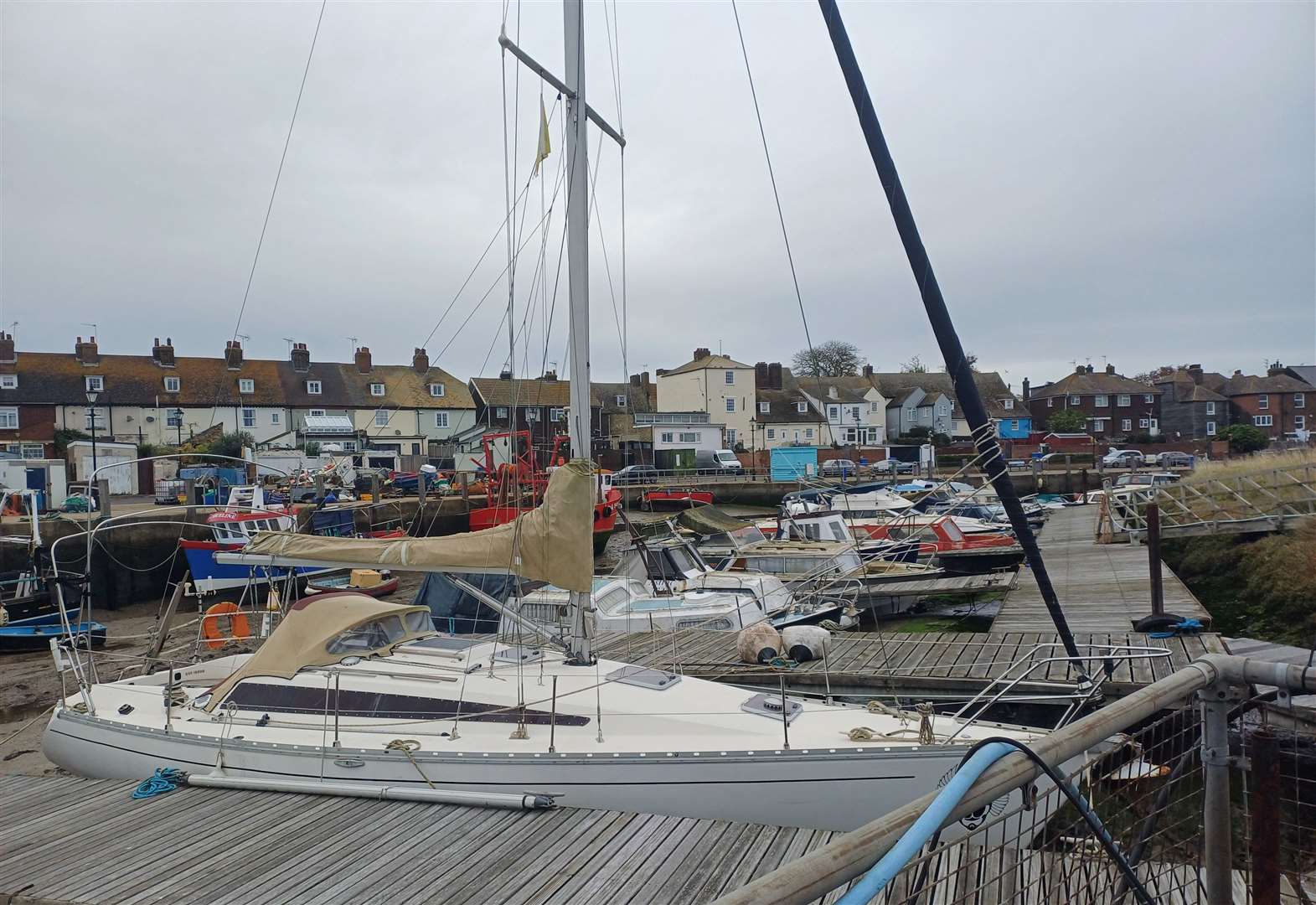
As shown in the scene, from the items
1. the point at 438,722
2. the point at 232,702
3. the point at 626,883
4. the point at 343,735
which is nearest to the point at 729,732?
the point at 626,883

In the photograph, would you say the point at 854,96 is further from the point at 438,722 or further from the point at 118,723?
the point at 118,723

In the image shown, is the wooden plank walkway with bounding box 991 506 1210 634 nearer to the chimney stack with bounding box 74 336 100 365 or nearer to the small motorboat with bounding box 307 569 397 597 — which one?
the small motorboat with bounding box 307 569 397 597

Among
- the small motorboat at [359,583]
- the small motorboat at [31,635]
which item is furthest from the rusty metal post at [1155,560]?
the small motorboat at [31,635]

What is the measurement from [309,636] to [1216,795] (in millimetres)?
7401

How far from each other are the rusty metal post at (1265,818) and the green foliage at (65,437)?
173 feet

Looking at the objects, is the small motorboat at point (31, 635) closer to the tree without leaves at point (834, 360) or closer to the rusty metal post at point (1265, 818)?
the rusty metal post at point (1265, 818)

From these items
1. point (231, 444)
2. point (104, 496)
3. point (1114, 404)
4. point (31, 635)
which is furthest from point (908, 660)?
point (1114, 404)

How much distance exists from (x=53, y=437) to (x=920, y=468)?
1985 inches

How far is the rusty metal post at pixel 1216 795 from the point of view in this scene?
8.38 feet

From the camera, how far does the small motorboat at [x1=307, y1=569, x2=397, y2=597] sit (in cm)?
1969

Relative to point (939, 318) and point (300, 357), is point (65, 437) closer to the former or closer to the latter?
point (300, 357)

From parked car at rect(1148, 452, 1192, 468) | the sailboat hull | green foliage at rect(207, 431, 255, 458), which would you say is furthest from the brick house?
the sailboat hull

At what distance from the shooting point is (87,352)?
160ft

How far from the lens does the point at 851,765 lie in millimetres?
6332
